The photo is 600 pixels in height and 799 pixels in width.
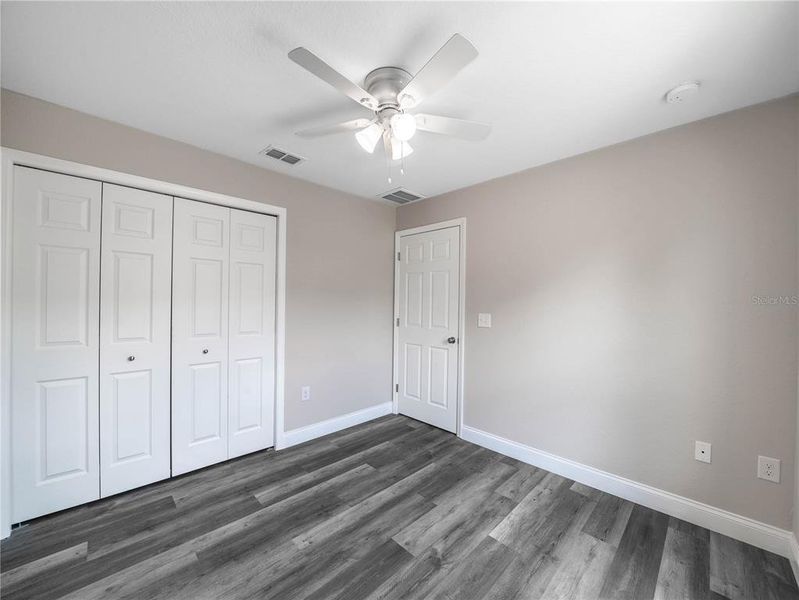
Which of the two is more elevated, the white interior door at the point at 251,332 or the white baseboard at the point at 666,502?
the white interior door at the point at 251,332

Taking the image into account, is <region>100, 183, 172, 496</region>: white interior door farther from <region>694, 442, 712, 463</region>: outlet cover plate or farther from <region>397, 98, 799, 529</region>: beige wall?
<region>694, 442, 712, 463</region>: outlet cover plate

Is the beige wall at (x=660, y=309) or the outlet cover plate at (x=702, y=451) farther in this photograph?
the outlet cover plate at (x=702, y=451)

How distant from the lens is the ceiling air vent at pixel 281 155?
7.83 feet

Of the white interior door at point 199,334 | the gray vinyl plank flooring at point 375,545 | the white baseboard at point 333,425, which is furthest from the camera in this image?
the white baseboard at point 333,425

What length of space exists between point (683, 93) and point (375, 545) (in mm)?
2877

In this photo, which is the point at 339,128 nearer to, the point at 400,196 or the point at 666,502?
the point at 400,196

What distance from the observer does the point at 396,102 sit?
1548 mm

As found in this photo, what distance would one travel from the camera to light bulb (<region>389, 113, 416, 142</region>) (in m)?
1.47

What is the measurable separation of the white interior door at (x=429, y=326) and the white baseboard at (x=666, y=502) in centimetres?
72

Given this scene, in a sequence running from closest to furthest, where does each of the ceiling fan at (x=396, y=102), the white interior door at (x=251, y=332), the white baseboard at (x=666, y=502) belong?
the ceiling fan at (x=396, y=102) < the white baseboard at (x=666, y=502) < the white interior door at (x=251, y=332)

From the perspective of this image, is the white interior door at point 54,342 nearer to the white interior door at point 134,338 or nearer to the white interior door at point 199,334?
the white interior door at point 134,338

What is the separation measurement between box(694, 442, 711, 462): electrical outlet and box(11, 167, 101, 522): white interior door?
3.71m

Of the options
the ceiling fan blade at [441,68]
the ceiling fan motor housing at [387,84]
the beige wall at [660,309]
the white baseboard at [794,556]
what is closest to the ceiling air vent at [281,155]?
the ceiling fan motor housing at [387,84]

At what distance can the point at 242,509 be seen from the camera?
2.01m
